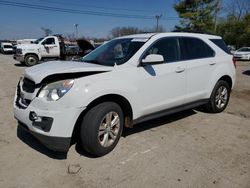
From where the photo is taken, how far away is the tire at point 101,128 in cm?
333

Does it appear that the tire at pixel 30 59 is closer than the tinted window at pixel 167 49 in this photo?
No

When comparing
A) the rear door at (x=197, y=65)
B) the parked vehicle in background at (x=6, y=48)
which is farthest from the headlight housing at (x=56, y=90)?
the parked vehicle in background at (x=6, y=48)

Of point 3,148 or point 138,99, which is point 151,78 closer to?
point 138,99

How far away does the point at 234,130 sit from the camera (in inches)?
185

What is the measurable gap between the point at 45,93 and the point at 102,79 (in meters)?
0.75

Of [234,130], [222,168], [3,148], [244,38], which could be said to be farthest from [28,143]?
[244,38]

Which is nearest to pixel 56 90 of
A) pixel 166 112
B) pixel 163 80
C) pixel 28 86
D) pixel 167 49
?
pixel 28 86

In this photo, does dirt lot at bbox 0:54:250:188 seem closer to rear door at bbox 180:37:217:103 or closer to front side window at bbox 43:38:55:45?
rear door at bbox 180:37:217:103

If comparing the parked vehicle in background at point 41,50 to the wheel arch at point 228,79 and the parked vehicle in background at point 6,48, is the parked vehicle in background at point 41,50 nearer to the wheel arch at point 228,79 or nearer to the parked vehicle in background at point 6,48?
the wheel arch at point 228,79

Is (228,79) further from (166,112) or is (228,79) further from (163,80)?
(163,80)

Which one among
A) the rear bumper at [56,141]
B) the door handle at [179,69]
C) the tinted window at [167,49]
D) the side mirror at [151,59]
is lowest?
the rear bumper at [56,141]

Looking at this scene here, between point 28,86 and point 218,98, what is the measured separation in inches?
155

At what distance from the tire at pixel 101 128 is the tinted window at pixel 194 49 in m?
1.82

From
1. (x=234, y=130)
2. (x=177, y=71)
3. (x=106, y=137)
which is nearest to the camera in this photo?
(x=106, y=137)
